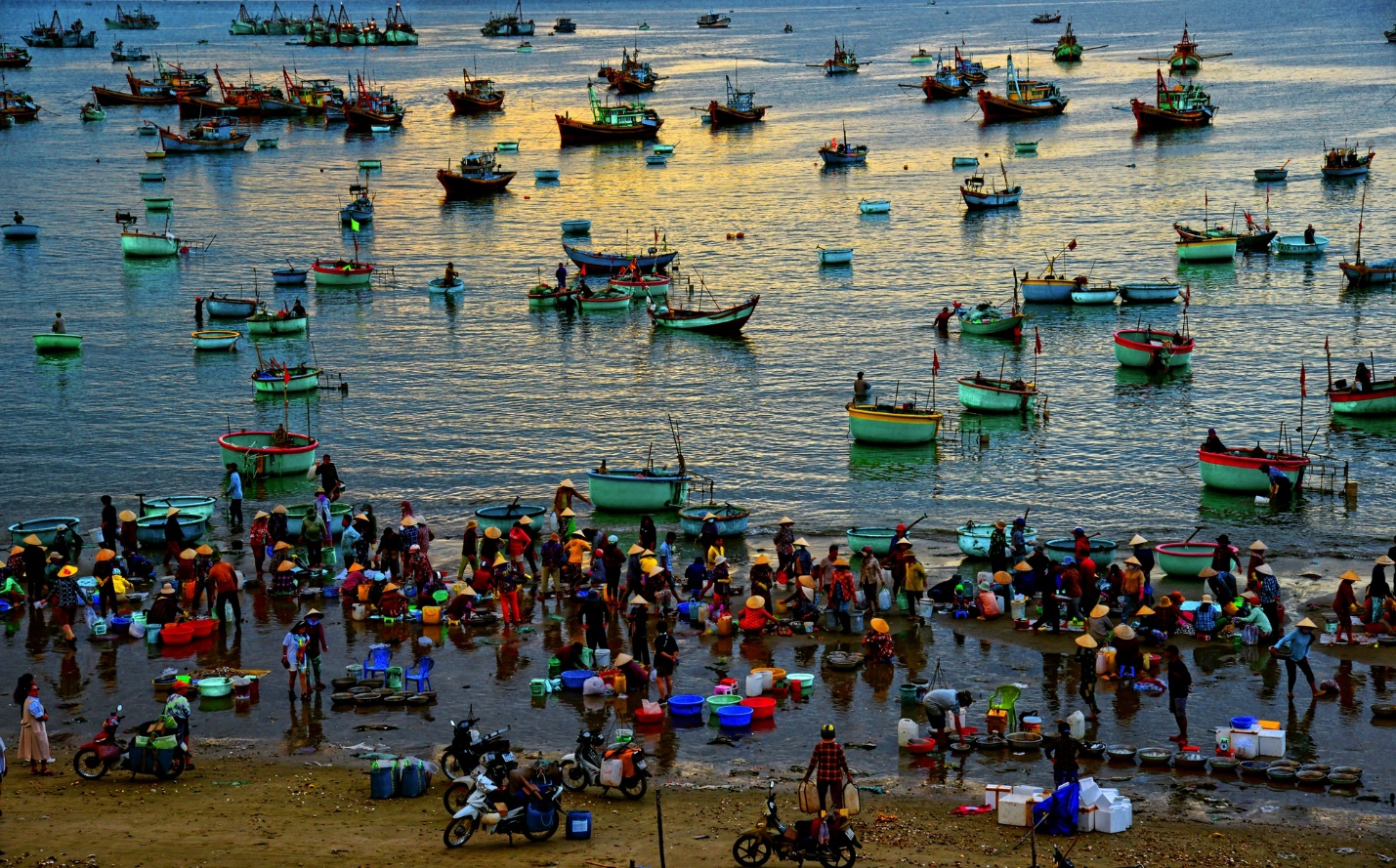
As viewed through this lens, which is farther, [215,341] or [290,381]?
[215,341]

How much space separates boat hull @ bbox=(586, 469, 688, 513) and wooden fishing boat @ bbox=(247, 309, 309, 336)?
28106mm

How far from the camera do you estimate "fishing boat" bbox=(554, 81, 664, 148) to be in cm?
12794

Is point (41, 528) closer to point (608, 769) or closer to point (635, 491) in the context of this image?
point (635, 491)

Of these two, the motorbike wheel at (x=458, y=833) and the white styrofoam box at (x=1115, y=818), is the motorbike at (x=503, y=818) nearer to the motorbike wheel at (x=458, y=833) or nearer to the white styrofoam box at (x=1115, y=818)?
the motorbike wheel at (x=458, y=833)

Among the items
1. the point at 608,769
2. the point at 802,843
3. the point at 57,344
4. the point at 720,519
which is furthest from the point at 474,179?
the point at 802,843

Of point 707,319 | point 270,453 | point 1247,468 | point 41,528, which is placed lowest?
point 41,528

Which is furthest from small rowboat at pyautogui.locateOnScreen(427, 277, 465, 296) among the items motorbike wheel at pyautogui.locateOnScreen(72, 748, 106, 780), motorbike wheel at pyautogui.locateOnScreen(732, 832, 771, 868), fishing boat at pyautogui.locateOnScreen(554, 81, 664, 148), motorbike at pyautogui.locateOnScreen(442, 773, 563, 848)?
fishing boat at pyautogui.locateOnScreen(554, 81, 664, 148)

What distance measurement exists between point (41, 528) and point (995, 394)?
90.1 ft

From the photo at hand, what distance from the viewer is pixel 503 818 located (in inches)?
745

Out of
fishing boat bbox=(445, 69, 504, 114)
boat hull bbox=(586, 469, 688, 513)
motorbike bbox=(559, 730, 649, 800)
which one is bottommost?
motorbike bbox=(559, 730, 649, 800)

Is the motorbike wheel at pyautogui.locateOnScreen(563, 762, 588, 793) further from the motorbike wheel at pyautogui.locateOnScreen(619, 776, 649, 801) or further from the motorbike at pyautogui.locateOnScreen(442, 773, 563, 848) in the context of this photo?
the motorbike at pyautogui.locateOnScreen(442, 773, 563, 848)

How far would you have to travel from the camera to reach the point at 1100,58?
190125 millimetres

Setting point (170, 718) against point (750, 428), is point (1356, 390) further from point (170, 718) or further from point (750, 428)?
point (170, 718)

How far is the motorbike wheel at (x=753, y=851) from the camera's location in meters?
18.2
